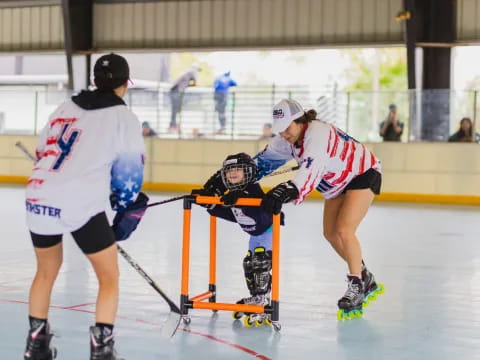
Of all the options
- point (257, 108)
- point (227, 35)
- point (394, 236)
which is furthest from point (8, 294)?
point (227, 35)

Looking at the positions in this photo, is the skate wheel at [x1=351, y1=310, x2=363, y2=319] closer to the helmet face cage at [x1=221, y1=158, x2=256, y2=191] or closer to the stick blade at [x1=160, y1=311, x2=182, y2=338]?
the helmet face cage at [x1=221, y1=158, x2=256, y2=191]

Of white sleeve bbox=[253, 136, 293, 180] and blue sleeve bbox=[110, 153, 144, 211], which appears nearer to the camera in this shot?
blue sleeve bbox=[110, 153, 144, 211]

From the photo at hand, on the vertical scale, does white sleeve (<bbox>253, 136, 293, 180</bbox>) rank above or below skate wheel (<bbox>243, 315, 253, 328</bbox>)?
above

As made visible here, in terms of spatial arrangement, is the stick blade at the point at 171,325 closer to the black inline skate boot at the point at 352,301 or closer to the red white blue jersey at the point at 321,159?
the red white blue jersey at the point at 321,159

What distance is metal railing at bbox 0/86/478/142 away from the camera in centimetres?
1655

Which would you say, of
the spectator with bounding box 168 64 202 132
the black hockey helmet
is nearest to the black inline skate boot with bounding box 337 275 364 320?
the black hockey helmet

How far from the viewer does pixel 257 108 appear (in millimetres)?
18141

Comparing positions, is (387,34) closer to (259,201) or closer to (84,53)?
(84,53)

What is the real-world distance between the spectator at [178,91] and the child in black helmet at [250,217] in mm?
12935

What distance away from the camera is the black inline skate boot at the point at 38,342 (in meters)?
4.16

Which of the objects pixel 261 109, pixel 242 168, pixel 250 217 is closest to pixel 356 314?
pixel 250 217

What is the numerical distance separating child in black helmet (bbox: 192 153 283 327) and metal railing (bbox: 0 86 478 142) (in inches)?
445

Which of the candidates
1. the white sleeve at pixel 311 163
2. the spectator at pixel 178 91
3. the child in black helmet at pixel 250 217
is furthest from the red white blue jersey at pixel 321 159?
the spectator at pixel 178 91

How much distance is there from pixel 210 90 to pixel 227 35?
1.51 m
